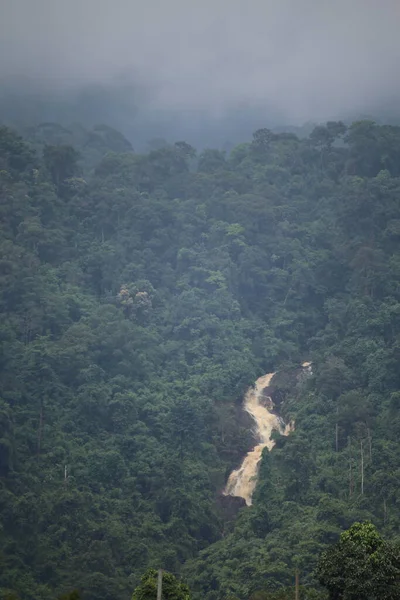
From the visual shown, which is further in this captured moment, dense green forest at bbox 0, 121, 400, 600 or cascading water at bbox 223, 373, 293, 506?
cascading water at bbox 223, 373, 293, 506

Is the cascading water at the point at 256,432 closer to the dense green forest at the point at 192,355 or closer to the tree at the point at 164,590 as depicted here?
the dense green forest at the point at 192,355

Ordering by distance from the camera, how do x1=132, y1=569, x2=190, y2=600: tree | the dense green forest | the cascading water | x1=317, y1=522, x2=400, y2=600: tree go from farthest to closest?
the cascading water < the dense green forest < x1=132, y1=569, x2=190, y2=600: tree < x1=317, y1=522, x2=400, y2=600: tree

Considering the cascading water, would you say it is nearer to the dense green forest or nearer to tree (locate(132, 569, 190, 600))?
the dense green forest

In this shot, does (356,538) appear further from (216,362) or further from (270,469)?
(216,362)

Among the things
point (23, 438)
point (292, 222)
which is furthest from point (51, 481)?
point (292, 222)

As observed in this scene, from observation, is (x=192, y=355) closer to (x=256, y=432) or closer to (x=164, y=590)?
(x=256, y=432)

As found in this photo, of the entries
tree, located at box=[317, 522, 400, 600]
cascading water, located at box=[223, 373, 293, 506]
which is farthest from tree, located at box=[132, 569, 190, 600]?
cascading water, located at box=[223, 373, 293, 506]

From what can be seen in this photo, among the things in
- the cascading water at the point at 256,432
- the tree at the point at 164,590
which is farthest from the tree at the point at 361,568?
the cascading water at the point at 256,432
